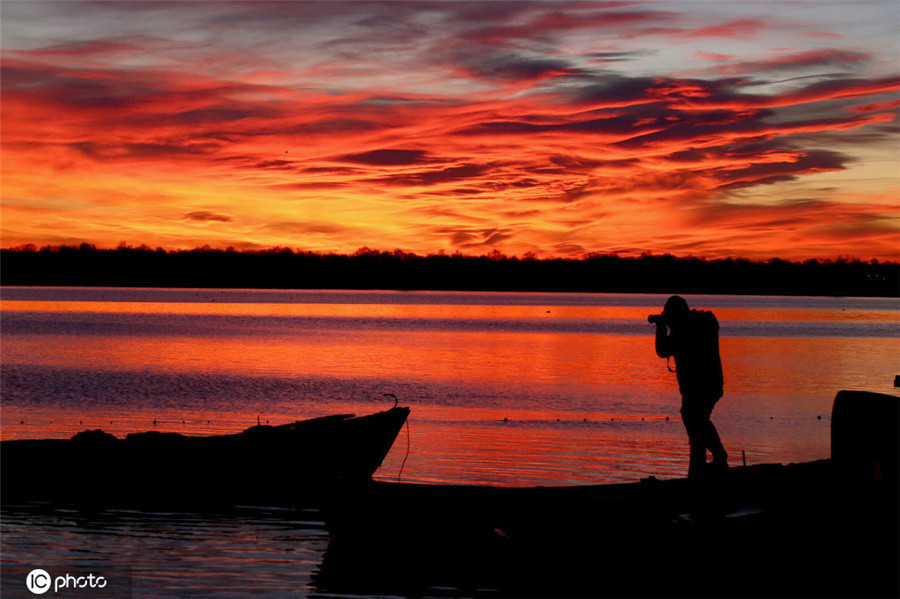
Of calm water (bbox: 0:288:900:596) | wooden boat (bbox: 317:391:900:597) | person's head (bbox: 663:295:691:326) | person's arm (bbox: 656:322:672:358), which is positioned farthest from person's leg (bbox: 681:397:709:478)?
calm water (bbox: 0:288:900:596)

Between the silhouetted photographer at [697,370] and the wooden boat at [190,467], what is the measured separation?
5.72 meters

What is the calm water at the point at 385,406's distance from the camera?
1205cm

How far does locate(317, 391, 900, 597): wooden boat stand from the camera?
966cm

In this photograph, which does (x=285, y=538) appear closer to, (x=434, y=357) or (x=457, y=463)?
(x=457, y=463)

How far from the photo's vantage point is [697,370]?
446 inches

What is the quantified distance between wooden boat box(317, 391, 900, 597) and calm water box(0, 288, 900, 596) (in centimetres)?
118

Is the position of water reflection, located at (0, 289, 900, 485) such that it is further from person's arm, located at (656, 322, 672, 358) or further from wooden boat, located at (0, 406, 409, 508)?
person's arm, located at (656, 322, 672, 358)

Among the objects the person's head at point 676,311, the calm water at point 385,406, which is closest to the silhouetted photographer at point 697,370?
the person's head at point 676,311

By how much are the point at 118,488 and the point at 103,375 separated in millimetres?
22715

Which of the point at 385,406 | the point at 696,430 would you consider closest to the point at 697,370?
the point at 696,430

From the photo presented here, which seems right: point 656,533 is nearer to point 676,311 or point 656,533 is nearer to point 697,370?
point 697,370

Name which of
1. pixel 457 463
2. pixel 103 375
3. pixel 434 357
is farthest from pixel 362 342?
pixel 457 463

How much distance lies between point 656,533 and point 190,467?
26.4ft

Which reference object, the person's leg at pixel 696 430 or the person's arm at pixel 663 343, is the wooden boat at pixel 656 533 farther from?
the person's arm at pixel 663 343
